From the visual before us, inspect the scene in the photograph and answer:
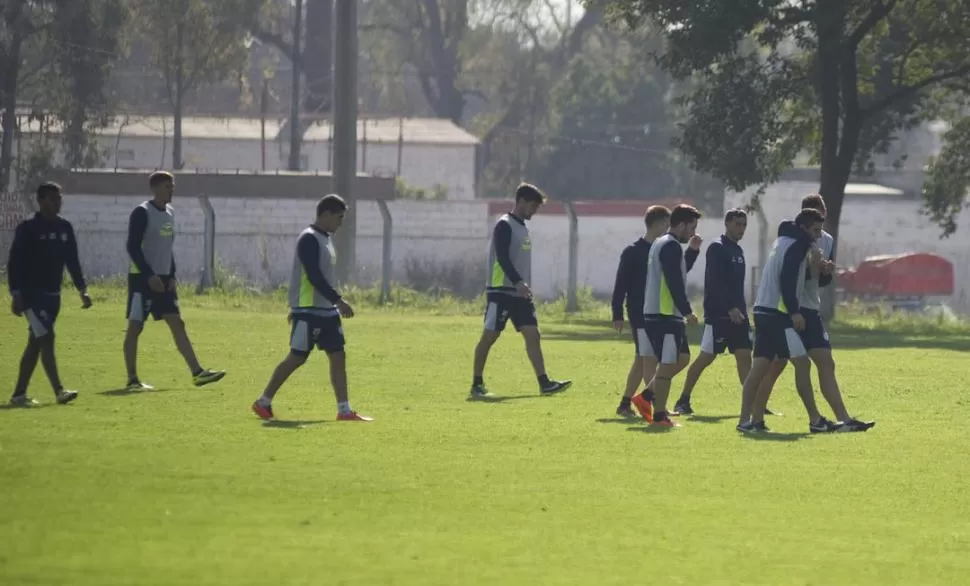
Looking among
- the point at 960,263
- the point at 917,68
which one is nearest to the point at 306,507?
the point at 917,68

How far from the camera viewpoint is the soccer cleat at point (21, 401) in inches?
646

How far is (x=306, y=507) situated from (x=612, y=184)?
78.0 m

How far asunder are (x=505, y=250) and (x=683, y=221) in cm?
308

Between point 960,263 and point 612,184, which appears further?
point 612,184

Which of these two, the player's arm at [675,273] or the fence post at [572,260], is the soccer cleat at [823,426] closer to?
the player's arm at [675,273]

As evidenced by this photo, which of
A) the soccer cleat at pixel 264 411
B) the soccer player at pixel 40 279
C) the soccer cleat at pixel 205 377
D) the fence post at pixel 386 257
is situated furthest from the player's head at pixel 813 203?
the fence post at pixel 386 257

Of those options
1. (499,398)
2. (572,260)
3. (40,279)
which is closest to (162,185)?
(40,279)

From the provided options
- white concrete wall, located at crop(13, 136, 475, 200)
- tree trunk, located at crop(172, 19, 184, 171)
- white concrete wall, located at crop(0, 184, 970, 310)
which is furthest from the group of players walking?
white concrete wall, located at crop(13, 136, 475, 200)

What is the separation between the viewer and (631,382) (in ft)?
57.0

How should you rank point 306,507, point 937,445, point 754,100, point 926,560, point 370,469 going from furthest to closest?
point 754,100 → point 937,445 → point 370,469 → point 306,507 → point 926,560

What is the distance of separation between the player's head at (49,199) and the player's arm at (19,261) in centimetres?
23

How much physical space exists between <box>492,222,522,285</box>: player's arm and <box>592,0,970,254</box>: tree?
60.3 ft

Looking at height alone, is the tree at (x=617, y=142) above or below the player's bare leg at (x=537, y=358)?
above

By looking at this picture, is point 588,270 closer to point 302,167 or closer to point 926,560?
point 302,167
